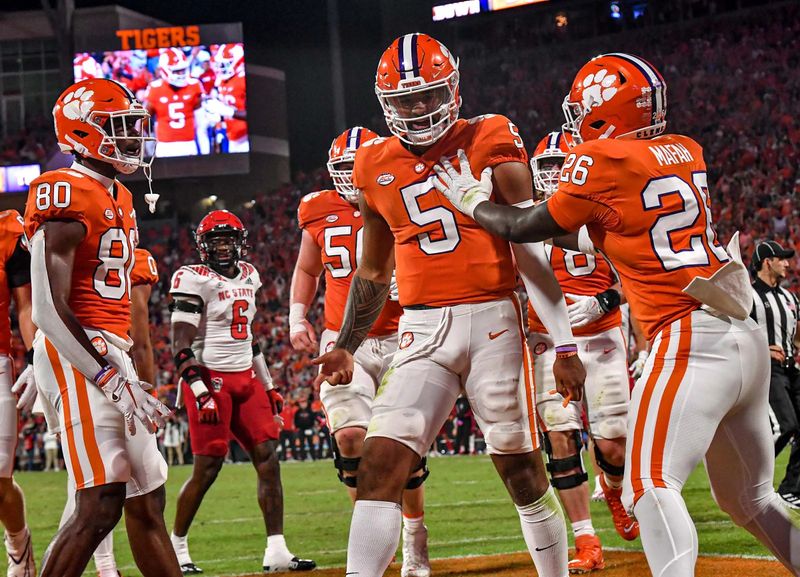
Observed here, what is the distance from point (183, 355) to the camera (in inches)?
267

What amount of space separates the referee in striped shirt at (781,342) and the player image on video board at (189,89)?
64.7 ft

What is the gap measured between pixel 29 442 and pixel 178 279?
46.7 ft

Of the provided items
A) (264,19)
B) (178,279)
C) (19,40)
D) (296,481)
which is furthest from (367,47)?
(178,279)

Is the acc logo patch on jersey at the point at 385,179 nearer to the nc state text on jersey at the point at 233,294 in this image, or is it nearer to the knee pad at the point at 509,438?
the knee pad at the point at 509,438

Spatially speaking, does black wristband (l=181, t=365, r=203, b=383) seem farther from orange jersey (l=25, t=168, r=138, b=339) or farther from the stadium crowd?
the stadium crowd

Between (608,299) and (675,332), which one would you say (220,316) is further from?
(675,332)

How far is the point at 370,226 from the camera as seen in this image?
434 cm

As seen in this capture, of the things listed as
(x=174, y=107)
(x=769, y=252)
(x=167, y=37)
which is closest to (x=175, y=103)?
(x=174, y=107)

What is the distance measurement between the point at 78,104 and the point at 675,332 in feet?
8.36

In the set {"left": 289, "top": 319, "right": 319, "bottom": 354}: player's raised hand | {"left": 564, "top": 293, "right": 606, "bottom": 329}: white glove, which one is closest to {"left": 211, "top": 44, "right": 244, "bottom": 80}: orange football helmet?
{"left": 289, "top": 319, "right": 319, "bottom": 354}: player's raised hand

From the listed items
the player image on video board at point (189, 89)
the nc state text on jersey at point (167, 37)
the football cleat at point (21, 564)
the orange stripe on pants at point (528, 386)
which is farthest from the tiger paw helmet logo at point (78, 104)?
the nc state text on jersey at point (167, 37)

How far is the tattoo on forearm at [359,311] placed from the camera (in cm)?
432

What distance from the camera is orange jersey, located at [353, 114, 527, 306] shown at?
398cm

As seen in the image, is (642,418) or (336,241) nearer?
(642,418)
